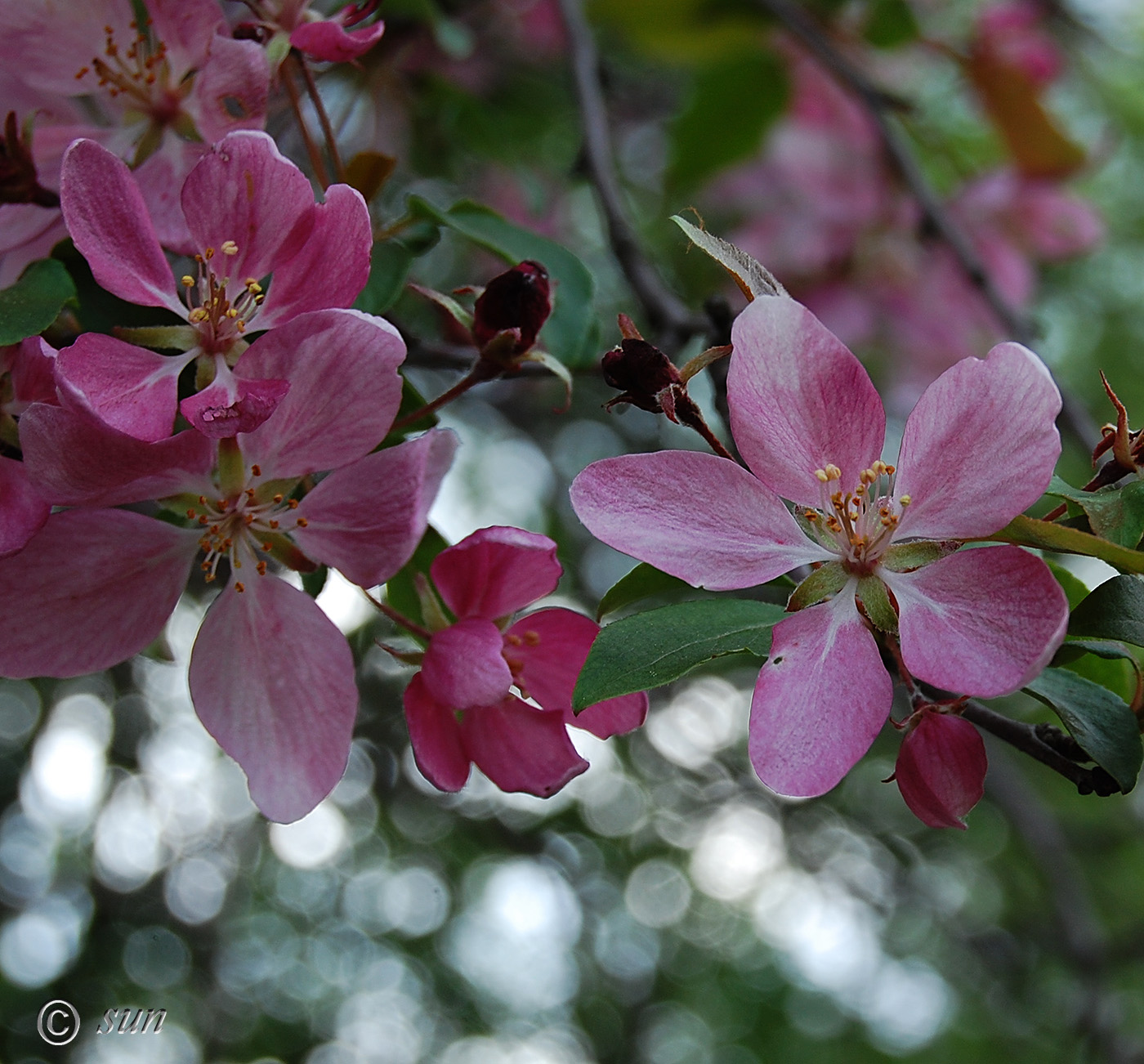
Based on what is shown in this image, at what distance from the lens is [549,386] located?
3.24 metres

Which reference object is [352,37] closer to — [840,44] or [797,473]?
[797,473]

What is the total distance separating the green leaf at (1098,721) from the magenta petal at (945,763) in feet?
0.17

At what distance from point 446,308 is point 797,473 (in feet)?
0.94

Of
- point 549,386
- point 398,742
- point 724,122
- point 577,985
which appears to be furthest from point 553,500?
point 577,985

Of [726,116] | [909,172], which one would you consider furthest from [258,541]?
[726,116]

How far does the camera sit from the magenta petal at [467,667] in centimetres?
72

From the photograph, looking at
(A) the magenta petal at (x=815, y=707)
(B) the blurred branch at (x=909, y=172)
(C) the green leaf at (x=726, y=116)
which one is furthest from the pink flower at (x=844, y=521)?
(C) the green leaf at (x=726, y=116)

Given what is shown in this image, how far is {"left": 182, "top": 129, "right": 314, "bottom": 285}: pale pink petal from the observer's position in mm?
711

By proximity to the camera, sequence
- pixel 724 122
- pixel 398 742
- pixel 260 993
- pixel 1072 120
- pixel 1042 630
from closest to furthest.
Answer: pixel 1042 630, pixel 724 122, pixel 398 742, pixel 1072 120, pixel 260 993

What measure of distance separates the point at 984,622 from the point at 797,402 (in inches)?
7.3

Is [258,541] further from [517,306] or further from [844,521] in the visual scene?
[844,521]

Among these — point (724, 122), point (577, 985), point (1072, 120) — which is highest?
point (724, 122)

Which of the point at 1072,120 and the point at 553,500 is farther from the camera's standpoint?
the point at 1072,120

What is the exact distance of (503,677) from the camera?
72 cm
